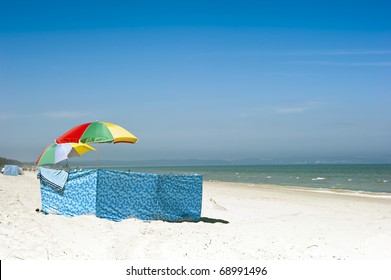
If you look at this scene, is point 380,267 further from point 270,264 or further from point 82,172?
point 82,172

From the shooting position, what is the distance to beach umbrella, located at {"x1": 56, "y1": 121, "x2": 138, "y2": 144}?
9961mm

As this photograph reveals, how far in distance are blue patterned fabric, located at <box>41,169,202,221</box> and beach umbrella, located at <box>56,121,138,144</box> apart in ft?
2.55

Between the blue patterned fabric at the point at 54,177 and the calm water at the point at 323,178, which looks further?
the calm water at the point at 323,178

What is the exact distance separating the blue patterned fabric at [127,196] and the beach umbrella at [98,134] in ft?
2.55

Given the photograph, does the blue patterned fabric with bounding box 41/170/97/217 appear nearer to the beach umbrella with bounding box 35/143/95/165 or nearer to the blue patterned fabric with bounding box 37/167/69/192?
the blue patterned fabric with bounding box 37/167/69/192

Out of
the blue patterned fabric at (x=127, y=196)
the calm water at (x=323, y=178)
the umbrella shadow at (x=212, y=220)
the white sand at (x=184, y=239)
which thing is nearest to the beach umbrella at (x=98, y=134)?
the blue patterned fabric at (x=127, y=196)

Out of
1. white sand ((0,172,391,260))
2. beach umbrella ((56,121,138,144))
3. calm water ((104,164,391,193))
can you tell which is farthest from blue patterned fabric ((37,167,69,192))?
calm water ((104,164,391,193))

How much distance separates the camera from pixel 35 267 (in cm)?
614

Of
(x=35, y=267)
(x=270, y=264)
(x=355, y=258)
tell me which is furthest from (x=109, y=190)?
(x=355, y=258)

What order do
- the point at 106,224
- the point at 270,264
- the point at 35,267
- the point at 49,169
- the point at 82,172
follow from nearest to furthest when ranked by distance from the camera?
the point at 35,267
the point at 270,264
the point at 106,224
the point at 82,172
the point at 49,169

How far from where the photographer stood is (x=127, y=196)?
33.2 feet

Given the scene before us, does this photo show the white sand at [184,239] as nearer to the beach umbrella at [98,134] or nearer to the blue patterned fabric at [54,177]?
the blue patterned fabric at [54,177]

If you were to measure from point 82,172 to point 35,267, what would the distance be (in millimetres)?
4165

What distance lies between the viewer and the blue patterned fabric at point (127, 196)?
988cm
